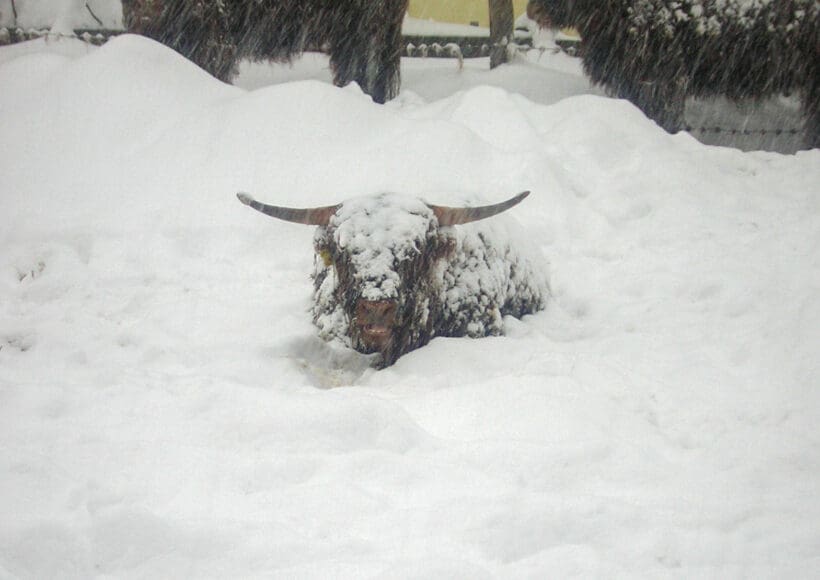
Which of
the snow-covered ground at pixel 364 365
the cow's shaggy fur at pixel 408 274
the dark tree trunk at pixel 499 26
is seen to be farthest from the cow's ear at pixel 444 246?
the dark tree trunk at pixel 499 26

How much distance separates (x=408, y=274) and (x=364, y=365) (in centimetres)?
59

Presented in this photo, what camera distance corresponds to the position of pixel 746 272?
4969mm

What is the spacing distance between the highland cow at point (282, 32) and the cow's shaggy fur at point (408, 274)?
14.4 ft

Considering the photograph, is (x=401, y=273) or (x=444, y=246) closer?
(x=401, y=273)

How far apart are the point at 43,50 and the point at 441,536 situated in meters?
7.58

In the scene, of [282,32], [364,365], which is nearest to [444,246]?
[364,365]

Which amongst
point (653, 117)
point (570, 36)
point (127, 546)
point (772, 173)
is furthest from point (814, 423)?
point (570, 36)

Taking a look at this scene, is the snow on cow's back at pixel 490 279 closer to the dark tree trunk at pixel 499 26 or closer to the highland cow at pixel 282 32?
the highland cow at pixel 282 32

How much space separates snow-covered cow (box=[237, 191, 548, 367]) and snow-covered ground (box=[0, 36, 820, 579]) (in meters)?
0.21

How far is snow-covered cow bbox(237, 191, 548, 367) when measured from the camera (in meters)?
4.06

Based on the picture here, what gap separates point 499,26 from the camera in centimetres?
1000

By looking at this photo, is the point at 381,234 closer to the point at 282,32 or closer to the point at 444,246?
the point at 444,246

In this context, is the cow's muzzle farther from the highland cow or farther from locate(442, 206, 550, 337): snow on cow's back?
the highland cow

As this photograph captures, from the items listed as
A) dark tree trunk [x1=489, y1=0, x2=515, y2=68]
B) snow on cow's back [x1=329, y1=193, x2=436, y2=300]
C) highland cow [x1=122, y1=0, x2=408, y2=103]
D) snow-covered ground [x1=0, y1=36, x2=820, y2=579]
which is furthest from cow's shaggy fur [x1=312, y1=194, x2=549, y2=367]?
dark tree trunk [x1=489, y1=0, x2=515, y2=68]
